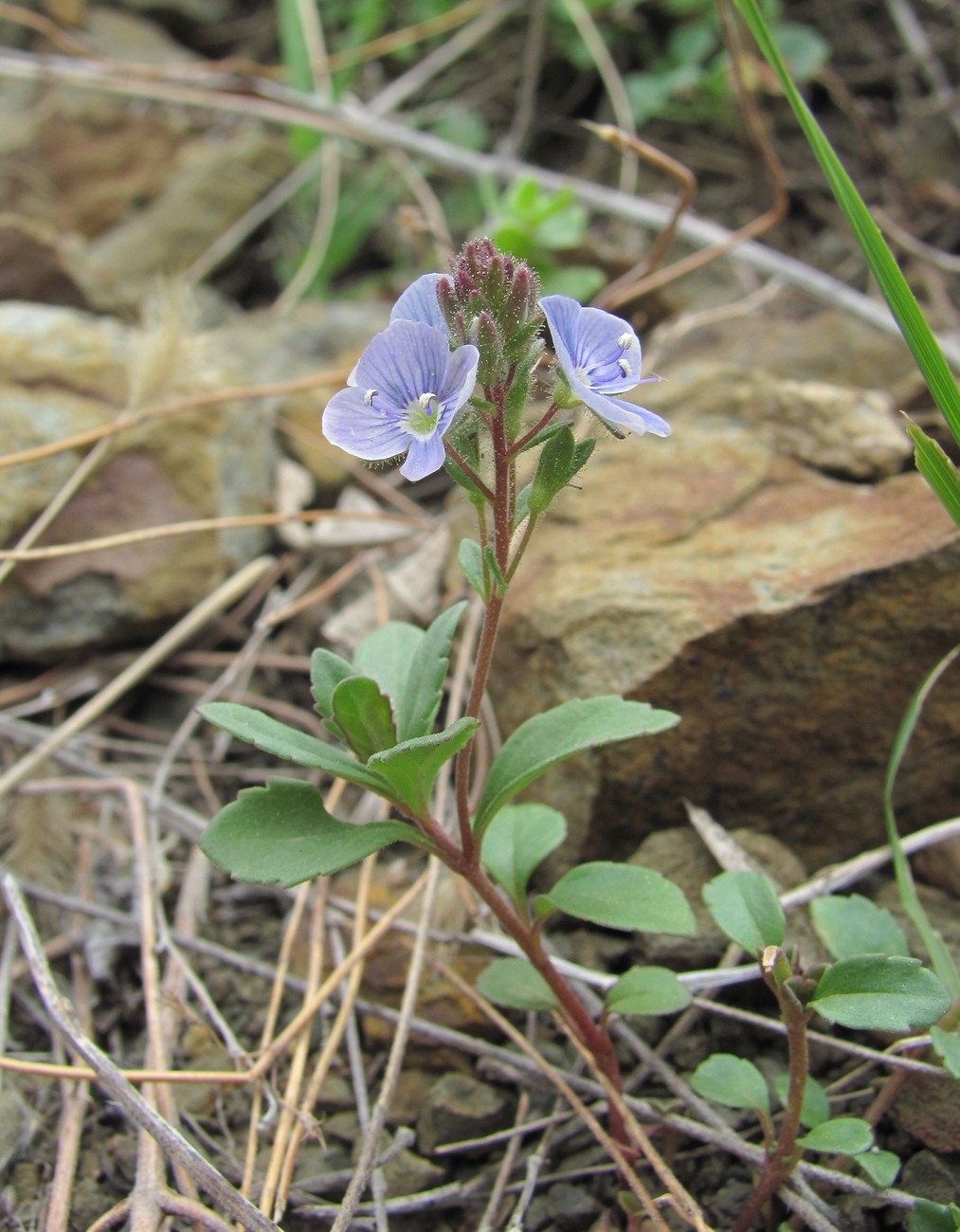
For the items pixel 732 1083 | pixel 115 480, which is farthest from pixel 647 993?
pixel 115 480

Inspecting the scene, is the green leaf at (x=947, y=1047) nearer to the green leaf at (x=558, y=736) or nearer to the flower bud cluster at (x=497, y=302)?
the green leaf at (x=558, y=736)

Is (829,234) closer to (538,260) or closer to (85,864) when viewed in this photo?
(538,260)

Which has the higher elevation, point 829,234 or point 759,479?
point 829,234

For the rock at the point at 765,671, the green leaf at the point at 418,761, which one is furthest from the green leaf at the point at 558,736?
the rock at the point at 765,671

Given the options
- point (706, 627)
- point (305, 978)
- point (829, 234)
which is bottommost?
point (305, 978)

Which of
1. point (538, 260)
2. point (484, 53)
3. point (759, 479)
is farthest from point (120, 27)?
point (759, 479)

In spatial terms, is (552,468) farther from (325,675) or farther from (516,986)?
(516,986)
